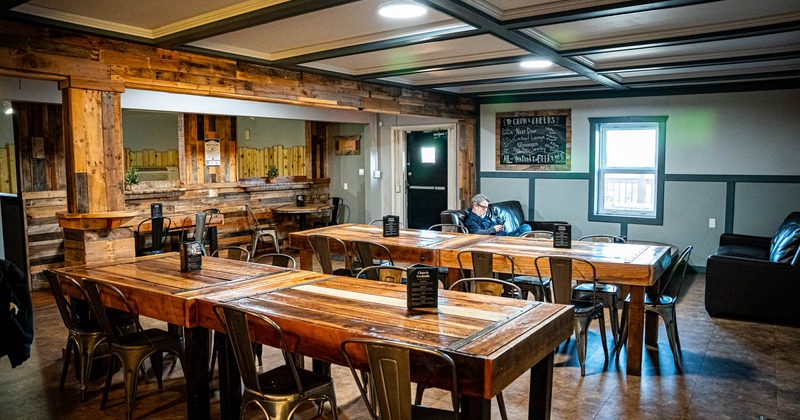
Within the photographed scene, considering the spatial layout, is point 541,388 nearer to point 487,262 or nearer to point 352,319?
point 352,319

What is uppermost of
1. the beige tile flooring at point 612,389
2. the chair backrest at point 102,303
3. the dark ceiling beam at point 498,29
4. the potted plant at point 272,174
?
the dark ceiling beam at point 498,29

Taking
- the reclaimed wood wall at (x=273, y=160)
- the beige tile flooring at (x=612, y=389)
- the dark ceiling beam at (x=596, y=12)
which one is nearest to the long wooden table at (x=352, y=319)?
the beige tile flooring at (x=612, y=389)

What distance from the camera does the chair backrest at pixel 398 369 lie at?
202 cm

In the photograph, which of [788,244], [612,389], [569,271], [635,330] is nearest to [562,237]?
[569,271]

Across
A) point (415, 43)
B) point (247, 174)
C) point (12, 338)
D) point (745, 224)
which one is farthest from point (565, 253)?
point (247, 174)

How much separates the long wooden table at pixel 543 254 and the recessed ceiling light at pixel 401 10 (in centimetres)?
173

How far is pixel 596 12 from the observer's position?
11.7 ft

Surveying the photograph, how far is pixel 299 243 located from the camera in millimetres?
5297

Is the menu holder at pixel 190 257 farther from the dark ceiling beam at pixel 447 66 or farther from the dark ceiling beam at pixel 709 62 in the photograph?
the dark ceiling beam at pixel 709 62

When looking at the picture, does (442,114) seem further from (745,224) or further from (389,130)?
(745,224)

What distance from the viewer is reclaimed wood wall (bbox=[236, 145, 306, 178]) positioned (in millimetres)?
10352

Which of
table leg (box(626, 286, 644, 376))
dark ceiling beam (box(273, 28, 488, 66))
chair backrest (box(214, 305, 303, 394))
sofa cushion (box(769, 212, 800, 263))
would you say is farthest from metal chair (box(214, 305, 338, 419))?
sofa cushion (box(769, 212, 800, 263))

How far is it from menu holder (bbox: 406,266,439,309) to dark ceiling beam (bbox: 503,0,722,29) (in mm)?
2002

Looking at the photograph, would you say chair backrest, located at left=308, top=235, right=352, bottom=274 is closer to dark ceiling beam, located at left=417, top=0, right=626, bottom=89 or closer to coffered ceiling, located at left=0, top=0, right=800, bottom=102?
coffered ceiling, located at left=0, top=0, right=800, bottom=102
